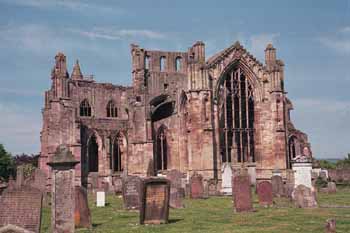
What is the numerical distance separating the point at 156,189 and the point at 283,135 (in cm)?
2848

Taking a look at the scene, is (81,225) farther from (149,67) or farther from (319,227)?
(149,67)

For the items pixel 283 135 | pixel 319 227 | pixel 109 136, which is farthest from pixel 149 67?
pixel 319 227

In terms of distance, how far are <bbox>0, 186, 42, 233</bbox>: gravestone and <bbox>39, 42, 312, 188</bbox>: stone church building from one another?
86.7 ft

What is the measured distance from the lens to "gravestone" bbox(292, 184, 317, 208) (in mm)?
21497

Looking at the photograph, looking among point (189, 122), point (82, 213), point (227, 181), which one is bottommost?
point (82, 213)

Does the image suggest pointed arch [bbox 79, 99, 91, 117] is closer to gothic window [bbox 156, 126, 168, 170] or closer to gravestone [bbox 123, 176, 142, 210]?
gothic window [bbox 156, 126, 168, 170]

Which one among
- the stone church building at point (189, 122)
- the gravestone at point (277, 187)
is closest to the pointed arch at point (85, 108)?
the stone church building at point (189, 122)

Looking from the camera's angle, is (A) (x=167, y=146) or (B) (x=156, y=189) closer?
(B) (x=156, y=189)

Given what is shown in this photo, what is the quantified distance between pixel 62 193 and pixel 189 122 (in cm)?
2931

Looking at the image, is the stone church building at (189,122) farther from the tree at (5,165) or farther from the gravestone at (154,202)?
the gravestone at (154,202)

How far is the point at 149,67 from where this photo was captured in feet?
178

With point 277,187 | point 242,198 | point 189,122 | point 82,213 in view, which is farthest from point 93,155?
point 82,213

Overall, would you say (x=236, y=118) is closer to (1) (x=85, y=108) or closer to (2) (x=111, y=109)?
(2) (x=111, y=109)

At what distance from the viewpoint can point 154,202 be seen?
1738cm
